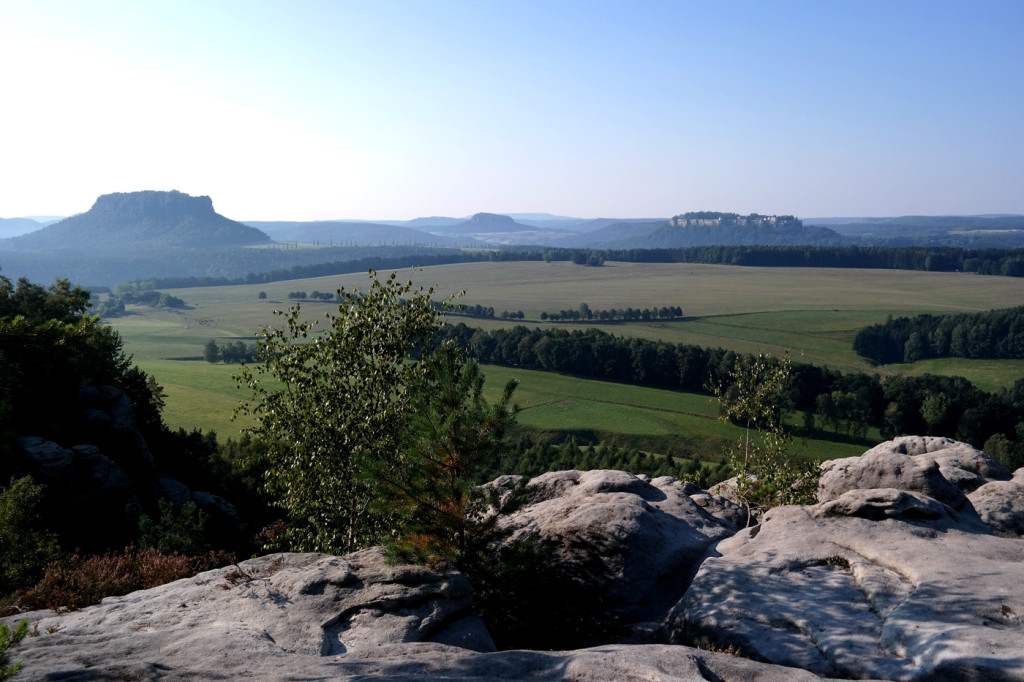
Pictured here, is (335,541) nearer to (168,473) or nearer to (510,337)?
(168,473)

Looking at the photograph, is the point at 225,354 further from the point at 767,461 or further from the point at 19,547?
the point at 767,461

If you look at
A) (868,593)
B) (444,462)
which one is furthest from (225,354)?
(868,593)

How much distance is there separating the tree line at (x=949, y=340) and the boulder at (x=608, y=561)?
179803 millimetres

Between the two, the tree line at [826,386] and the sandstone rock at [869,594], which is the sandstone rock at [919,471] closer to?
the sandstone rock at [869,594]

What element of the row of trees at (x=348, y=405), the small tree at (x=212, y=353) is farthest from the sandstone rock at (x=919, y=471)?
the small tree at (x=212, y=353)

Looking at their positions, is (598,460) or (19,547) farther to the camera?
(598,460)

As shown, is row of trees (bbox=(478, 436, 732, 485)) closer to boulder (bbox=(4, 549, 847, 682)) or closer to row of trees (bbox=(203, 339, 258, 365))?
boulder (bbox=(4, 549, 847, 682))

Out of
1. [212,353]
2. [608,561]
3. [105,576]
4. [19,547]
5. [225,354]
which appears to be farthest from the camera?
[212,353]

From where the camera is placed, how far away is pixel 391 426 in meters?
22.8

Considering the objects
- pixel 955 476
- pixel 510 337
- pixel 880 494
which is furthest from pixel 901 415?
pixel 880 494

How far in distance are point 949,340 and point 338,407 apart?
208m

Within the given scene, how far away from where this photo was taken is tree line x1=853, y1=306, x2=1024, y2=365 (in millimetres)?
178250

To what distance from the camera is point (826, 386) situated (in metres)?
132

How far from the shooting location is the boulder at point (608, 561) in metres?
20.0
